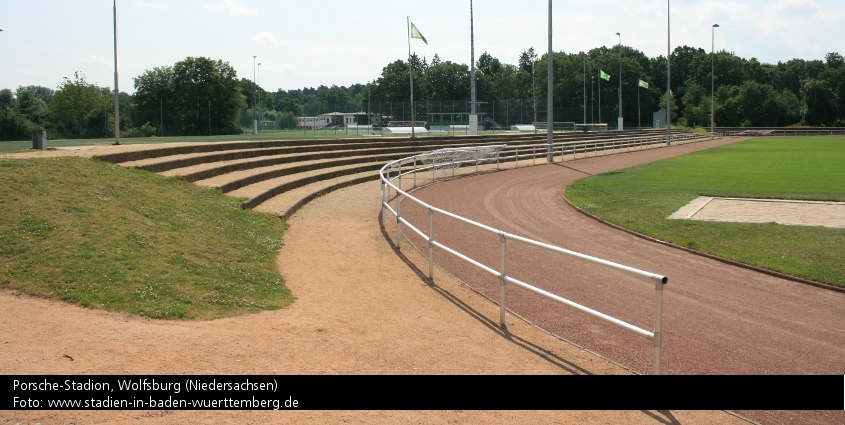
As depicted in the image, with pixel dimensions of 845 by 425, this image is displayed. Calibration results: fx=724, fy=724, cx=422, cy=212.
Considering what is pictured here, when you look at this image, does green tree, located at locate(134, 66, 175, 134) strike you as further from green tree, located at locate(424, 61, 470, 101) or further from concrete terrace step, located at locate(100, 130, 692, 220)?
green tree, located at locate(424, 61, 470, 101)

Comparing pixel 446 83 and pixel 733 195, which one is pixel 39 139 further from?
pixel 446 83

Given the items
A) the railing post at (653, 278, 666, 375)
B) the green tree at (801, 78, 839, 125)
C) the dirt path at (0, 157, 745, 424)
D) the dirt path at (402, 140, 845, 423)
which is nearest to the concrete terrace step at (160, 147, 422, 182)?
the dirt path at (402, 140, 845, 423)

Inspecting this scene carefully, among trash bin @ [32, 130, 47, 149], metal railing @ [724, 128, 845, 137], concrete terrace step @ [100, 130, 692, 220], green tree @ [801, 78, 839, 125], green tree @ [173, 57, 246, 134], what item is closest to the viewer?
concrete terrace step @ [100, 130, 692, 220]

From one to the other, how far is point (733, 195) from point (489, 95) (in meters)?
90.1

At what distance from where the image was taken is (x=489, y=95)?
10869 cm

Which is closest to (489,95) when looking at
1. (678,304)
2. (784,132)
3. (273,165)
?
(784,132)

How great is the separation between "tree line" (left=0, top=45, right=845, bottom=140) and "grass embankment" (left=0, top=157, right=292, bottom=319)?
3721 centimetres

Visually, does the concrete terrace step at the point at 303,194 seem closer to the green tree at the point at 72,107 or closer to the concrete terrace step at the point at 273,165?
the concrete terrace step at the point at 273,165

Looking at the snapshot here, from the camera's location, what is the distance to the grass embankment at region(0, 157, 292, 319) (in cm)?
793

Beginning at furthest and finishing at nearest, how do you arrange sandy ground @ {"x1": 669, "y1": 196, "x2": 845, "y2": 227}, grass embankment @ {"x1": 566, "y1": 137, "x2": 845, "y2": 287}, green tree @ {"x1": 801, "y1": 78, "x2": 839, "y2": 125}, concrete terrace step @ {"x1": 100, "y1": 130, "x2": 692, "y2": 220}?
green tree @ {"x1": 801, "y1": 78, "x2": 839, "y2": 125}
concrete terrace step @ {"x1": 100, "y1": 130, "x2": 692, "y2": 220}
sandy ground @ {"x1": 669, "y1": 196, "x2": 845, "y2": 227}
grass embankment @ {"x1": 566, "y1": 137, "x2": 845, "y2": 287}

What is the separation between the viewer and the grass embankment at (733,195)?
1188 centimetres

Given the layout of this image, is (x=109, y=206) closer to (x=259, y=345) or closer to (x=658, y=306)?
(x=259, y=345)

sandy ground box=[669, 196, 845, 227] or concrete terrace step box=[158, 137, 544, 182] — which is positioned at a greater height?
concrete terrace step box=[158, 137, 544, 182]

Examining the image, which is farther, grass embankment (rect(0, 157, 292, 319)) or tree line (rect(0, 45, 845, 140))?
tree line (rect(0, 45, 845, 140))
